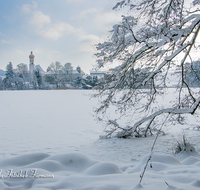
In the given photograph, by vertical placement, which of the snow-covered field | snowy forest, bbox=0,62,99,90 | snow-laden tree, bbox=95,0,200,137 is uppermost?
snowy forest, bbox=0,62,99,90

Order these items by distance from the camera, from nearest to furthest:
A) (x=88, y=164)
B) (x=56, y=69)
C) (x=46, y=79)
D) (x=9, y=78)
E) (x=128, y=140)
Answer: (x=88, y=164)
(x=128, y=140)
(x=9, y=78)
(x=56, y=69)
(x=46, y=79)

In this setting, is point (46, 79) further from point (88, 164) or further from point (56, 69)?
point (88, 164)

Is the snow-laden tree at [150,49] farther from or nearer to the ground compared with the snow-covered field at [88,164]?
farther from the ground

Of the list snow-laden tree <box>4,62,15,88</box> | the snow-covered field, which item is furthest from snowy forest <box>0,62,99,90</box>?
the snow-covered field

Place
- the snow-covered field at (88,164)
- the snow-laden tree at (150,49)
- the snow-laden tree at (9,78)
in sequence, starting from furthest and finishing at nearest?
the snow-laden tree at (9,78) → the snow-laden tree at (150,49) → the snow-covered field at (88,164)

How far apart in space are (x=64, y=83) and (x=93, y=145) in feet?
209

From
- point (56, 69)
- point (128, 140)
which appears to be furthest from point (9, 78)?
point (128, 140)

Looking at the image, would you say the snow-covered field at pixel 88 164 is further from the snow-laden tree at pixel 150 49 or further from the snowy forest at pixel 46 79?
the snowy forest at pixel 46 79

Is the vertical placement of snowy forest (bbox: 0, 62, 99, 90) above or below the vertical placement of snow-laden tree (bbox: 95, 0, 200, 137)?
above

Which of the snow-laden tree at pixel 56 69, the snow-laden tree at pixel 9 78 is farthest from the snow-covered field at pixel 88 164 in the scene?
the snow-laden tree at pixel 56 69

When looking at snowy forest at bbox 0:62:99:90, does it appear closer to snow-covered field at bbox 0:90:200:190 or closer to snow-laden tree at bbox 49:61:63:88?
snow-laden tree at bbox 49:61:63:88

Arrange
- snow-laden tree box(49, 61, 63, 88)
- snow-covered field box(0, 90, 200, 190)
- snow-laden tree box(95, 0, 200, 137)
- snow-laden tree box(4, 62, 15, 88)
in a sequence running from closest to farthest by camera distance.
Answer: snow-covered field box(0, 90, 200, 190) → snow-laden tree box(95, 0, 200, 137) → snow-laden tree box(4, 62, 15, 88) → snow-laden tree box(49, 61, 63, 88)

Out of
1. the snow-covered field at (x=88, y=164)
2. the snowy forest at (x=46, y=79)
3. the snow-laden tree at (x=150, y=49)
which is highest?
the snowy forest at (x=46, y=79)

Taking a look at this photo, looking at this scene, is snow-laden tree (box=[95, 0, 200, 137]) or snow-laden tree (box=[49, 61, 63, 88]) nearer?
snow-laden tree (box=[95, 0, 200, 137])
